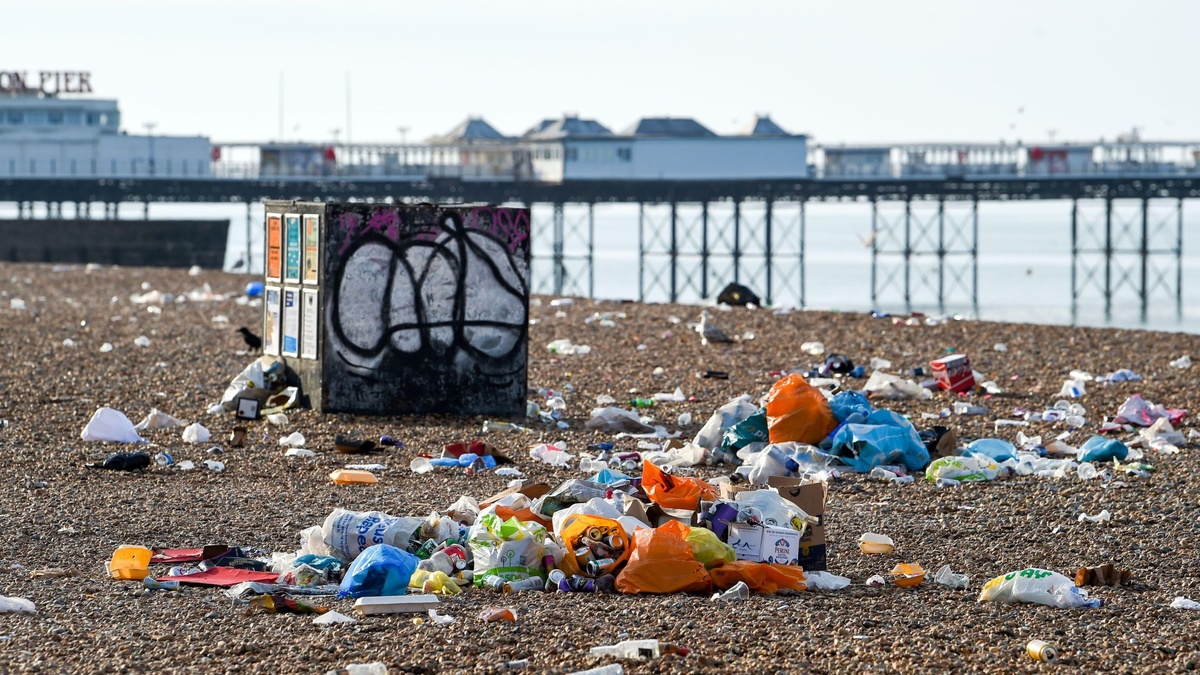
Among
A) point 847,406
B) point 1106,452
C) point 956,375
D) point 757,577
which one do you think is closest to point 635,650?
point 757,577

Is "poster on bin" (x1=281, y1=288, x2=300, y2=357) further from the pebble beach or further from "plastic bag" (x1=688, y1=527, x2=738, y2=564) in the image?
"plastic bag" (x1=688, y1=527, x2=738, y2=564)

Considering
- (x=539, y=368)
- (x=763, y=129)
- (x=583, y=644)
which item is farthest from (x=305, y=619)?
(x=763, y=129)

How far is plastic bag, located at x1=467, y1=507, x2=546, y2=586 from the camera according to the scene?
5.48 m

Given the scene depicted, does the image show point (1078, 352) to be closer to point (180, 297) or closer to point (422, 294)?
point (422, 294)

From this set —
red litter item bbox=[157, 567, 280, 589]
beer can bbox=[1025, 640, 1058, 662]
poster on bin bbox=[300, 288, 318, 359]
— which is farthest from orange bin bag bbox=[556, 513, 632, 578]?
poster on bin bbox=[300, 288, 318, 359]

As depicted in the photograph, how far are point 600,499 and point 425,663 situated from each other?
1.55 metres

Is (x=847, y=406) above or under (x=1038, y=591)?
above

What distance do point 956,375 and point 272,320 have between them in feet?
17.0

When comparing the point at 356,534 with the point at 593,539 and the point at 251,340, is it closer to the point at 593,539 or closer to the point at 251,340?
the point at 593,539

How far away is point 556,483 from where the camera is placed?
774 centimetres

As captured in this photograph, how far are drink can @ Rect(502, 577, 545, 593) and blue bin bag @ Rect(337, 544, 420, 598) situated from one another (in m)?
0.36

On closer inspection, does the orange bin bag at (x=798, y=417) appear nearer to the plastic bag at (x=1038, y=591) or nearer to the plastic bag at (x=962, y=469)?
the plastic bag at (x=962, y=469)

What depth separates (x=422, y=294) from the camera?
395 inches

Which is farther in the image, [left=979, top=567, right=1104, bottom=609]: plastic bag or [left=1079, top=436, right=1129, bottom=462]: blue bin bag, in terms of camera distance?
[left=1079, top=436, right=1129, bottom=462]: blue bin bag
